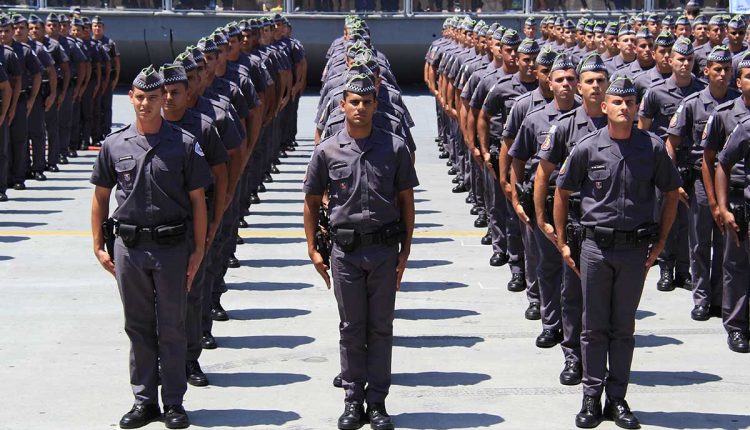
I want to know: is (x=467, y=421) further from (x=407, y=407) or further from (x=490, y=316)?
(x=490, y=316)

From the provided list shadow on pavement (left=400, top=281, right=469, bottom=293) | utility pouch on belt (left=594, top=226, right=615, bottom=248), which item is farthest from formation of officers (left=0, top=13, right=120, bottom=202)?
utility pouch on belt (left=594, top=226, right=615, bottom=248)

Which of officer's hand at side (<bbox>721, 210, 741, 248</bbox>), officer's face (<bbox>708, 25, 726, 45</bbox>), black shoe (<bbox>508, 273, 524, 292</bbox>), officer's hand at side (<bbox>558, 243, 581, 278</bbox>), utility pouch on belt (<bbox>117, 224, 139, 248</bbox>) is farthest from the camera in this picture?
officer's face (<bbox>708, 25, 726, 45</bbox>)

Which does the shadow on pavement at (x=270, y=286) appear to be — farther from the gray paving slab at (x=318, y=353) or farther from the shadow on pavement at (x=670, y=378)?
the shadow on pavement at (x=670, y=378)

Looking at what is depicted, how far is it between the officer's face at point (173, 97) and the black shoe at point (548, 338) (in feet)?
9.49

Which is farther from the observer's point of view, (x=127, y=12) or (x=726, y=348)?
(x=127, y=12)

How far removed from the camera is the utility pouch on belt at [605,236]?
8.02 meters

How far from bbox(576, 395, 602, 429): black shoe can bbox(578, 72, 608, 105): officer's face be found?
195cm

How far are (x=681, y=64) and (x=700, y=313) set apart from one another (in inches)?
79.5

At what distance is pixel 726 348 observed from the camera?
1000cm

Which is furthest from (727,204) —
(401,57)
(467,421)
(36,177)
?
(401,57)

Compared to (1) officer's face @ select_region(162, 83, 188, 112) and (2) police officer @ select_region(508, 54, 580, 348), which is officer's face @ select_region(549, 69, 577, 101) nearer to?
(2) police officer @ select_region(508, 54, 580, 348)

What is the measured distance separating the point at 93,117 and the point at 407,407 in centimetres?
1520

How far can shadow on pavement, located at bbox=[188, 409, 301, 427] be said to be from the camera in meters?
8.14

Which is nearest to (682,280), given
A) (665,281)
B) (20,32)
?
(665,281)
